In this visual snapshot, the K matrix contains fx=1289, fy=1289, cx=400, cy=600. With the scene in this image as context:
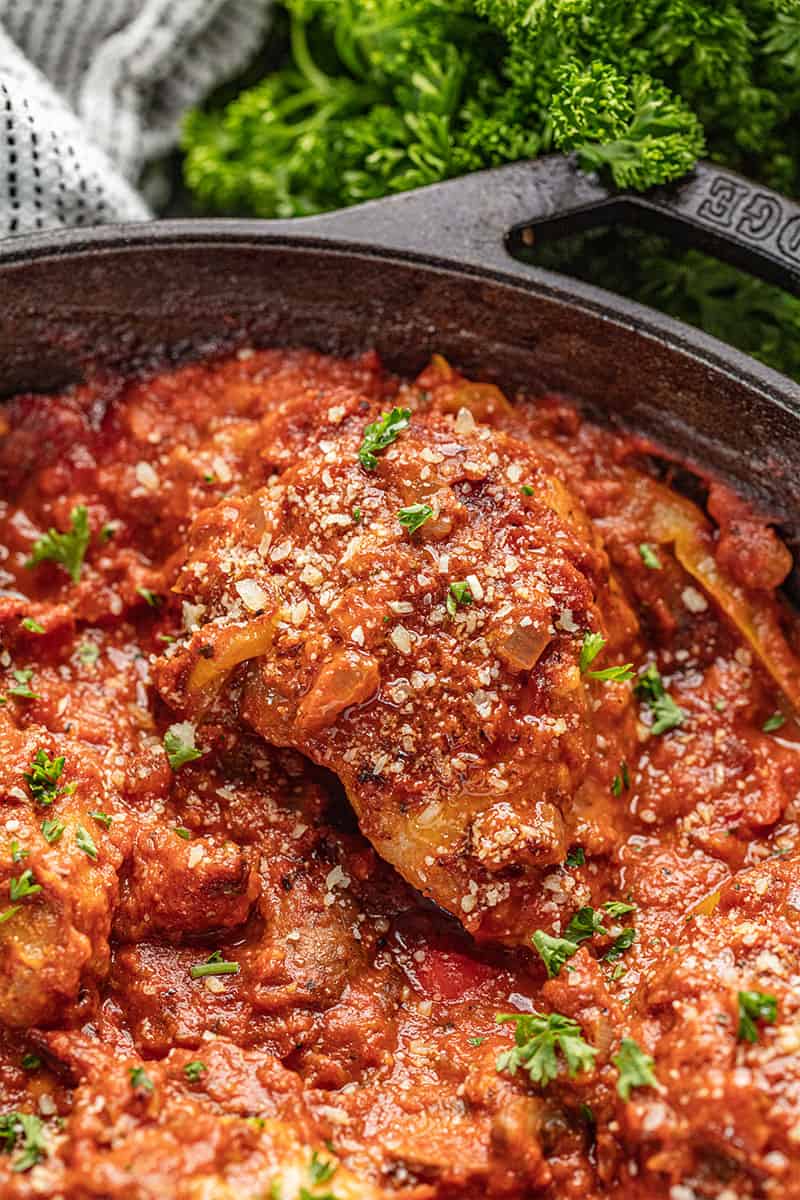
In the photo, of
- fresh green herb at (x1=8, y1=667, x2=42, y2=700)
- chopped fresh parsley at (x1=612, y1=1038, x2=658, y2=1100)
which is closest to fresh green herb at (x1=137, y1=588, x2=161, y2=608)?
fresh green herb at (x1=8, y1=667, x2=42, y2=700)

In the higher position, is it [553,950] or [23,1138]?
[553,950]

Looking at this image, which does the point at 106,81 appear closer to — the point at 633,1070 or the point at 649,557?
the point at 649,557

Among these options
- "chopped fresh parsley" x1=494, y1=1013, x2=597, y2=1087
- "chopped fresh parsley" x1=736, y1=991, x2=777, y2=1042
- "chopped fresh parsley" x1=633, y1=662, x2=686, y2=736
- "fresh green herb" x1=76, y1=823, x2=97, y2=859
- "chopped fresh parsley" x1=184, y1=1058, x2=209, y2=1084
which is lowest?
"chopped fresh parsley" x1=184, y1=1058, x2=209, y2=1084

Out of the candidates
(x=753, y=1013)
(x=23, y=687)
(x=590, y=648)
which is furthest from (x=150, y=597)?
(x=753, y=1013)

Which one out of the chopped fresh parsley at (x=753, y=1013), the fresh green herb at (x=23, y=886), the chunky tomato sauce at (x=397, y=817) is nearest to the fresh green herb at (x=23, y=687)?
the chunky tomato sauce at (x=397, y=817)

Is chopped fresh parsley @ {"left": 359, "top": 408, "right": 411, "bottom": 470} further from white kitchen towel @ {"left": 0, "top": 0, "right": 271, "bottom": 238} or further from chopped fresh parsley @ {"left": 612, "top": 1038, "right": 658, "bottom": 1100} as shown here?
chopped fresh parsley @ {"left": 612, "top": 1038, "right": 658, "bottom": 1100}

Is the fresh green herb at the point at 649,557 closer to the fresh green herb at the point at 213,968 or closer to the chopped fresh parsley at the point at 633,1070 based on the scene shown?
the chopped fresh parsley at the point at 633,1070

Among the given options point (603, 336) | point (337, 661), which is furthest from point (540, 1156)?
point (603, 336)
